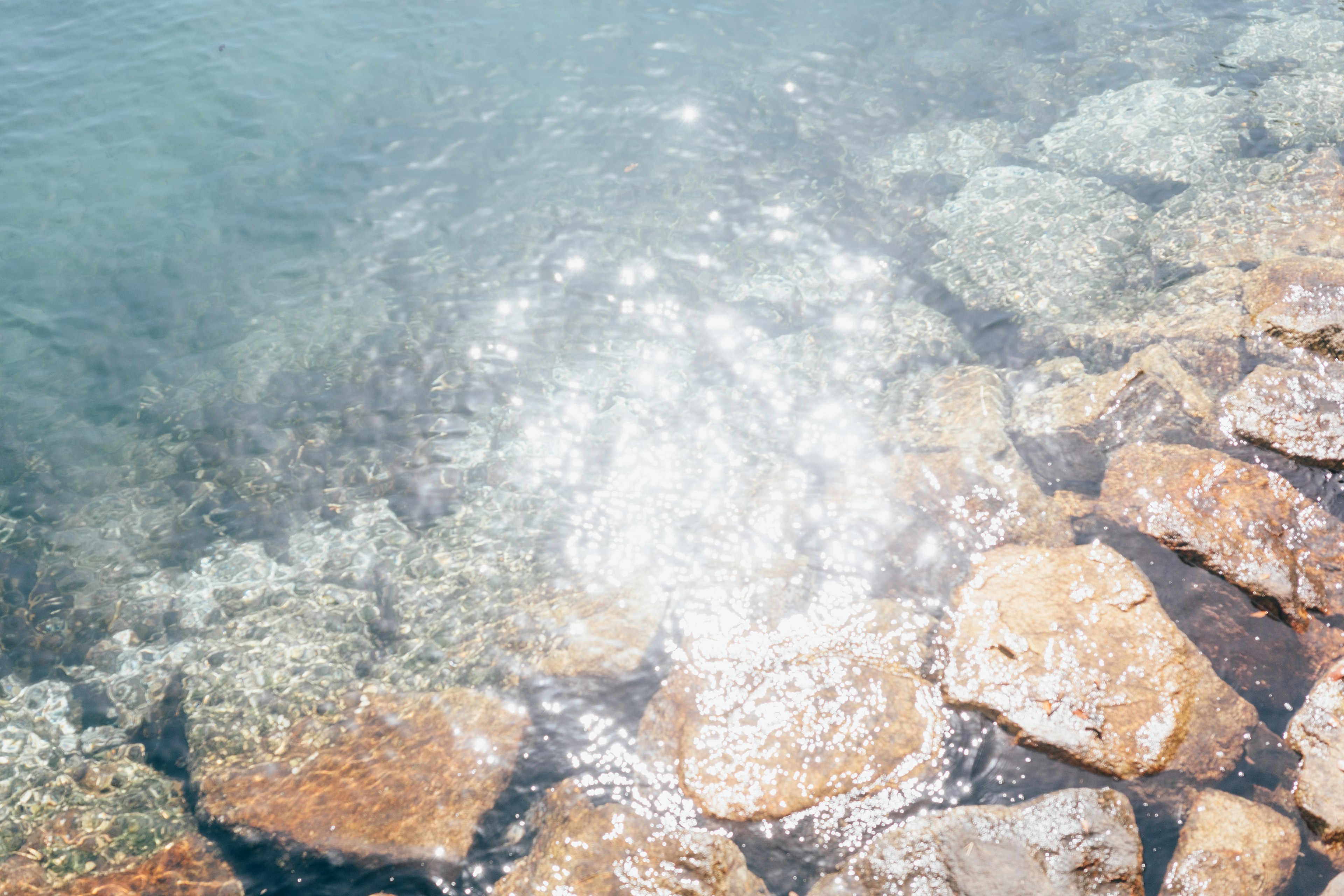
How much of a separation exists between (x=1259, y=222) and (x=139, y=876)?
38.4ft

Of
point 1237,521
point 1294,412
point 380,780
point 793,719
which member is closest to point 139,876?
point 380,780

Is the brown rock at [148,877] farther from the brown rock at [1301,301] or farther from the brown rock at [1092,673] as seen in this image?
the brown rock at [1301,301]

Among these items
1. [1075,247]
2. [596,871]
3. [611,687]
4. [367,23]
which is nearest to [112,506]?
[611,687]

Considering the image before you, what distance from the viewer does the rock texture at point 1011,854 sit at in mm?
3881

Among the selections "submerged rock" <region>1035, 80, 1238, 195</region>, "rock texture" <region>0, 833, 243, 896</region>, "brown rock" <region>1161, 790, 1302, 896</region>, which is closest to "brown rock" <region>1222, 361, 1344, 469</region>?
Answer: "brown rock" <region>1161, 790, 1302, 896</region>

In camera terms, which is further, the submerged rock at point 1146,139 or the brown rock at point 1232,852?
the submerged rock at point 1146,139

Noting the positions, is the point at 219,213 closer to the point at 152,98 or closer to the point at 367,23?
the point at 152,98

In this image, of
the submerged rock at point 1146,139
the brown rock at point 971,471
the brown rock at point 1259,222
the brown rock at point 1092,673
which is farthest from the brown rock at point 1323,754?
the submerged rock at point 1146,139

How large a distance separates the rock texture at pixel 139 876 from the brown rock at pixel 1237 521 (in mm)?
6667

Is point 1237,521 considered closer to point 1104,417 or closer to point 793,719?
point 1104,417

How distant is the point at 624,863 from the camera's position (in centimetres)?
420

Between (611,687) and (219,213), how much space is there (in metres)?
8.72

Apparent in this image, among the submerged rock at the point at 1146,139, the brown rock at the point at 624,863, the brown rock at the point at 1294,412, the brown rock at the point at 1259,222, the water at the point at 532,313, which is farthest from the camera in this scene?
the submerged rock at the point at 1146,139

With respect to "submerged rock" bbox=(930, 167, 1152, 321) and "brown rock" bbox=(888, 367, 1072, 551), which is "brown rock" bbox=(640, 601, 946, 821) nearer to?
A: "brown rock" bbox=(888, 367, 1072, 551)
